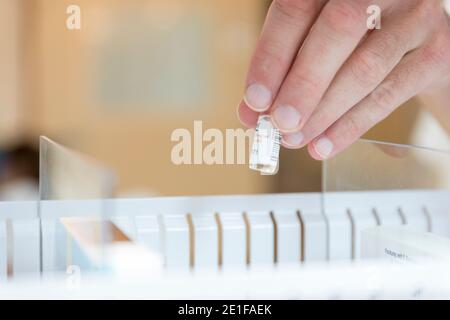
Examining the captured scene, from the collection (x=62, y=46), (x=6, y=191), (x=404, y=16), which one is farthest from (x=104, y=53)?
(x=404, y=16)

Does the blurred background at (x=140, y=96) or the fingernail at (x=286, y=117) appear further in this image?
the blurred background at (x=140, y=96)

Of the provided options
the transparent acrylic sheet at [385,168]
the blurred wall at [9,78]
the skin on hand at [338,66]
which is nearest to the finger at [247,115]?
the skin on hand at [338,66]

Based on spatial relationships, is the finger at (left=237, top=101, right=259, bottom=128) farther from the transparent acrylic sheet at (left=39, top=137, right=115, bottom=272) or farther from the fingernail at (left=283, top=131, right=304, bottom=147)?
the transparent acrylic sheet at (left=39, top=137, right=115, bottom=272)

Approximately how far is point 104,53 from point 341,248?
0.31m

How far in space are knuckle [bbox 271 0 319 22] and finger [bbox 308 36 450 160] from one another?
0.09 metres

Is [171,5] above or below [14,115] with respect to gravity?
above

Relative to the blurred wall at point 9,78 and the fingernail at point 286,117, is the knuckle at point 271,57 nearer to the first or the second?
the fingernail at point 286,117

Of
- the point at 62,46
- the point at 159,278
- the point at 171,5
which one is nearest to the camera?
the point at 159,278

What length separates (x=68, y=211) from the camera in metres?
0.55

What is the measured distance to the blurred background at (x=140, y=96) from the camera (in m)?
0.58

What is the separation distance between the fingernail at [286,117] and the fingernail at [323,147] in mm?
45

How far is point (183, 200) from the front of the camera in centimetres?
60

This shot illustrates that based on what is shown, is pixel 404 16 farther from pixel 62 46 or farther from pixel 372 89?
pixel 62 46

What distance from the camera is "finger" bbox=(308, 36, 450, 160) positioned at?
52 cm
